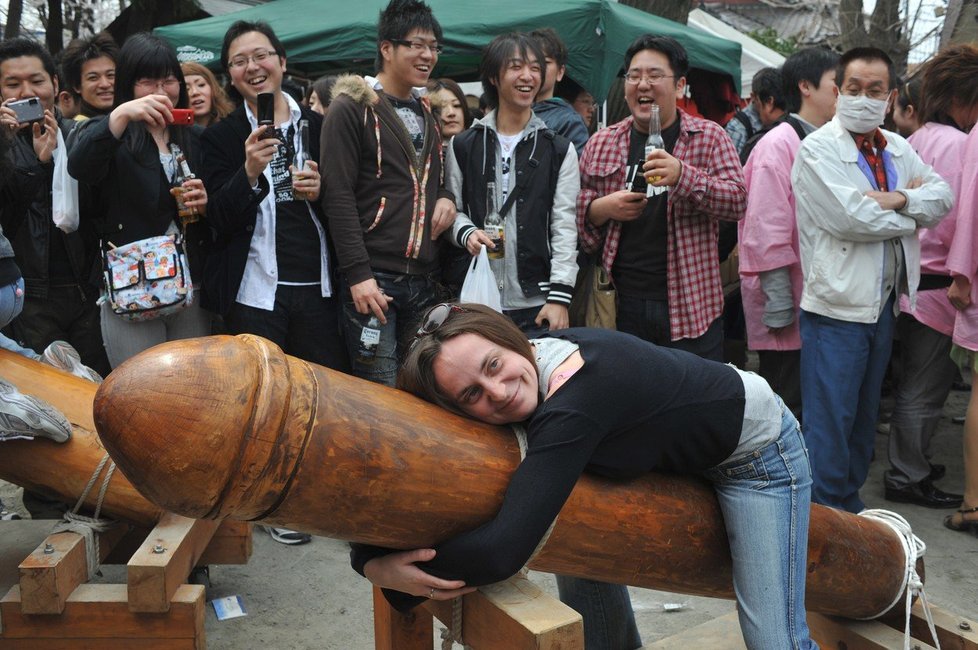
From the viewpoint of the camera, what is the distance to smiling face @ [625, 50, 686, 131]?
434cm

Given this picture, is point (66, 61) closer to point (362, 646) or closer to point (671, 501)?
point (362, 646)

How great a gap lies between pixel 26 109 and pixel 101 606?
222 centimetres

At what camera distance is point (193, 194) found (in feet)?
12.8

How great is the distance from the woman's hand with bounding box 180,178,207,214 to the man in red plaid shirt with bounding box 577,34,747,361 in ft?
5.34

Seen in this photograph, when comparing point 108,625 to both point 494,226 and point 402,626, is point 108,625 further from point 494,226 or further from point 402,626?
point 494,226

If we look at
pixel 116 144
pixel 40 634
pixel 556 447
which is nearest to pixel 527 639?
pixel 556 447

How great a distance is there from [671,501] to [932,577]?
2437 mm

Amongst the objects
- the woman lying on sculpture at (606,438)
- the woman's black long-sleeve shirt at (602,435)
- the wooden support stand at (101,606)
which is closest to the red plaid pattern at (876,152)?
the woman lying on sculpture at (606,438)

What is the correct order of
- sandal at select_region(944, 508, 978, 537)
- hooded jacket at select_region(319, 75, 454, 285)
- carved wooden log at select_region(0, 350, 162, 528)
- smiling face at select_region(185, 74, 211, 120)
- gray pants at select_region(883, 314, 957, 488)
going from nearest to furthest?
carved wooden log at select_region(0, 350, 162, 528) → hooded jacket at select_region(319, 75, 454, 285) → sandal at select_region(944, 508, 978, 537) → gray pants at select_region(883, 314, 957, 488) → smiling face at select_region(185, 74, 211, 120)

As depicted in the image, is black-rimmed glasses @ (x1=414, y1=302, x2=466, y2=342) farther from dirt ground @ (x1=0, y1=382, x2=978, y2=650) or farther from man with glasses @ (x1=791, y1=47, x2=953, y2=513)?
man with glasses @ (x1=791, y1=47, x2=953, y2=513)

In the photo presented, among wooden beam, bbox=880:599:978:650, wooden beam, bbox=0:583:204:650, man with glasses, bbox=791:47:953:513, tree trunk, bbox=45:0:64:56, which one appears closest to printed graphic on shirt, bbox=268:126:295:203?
wooden beam, bbox=0:583:204:650

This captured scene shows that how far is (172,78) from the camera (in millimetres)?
4098

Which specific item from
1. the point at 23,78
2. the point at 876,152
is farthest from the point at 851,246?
the point at 23,78

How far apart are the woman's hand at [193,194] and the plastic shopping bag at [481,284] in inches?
43.6
